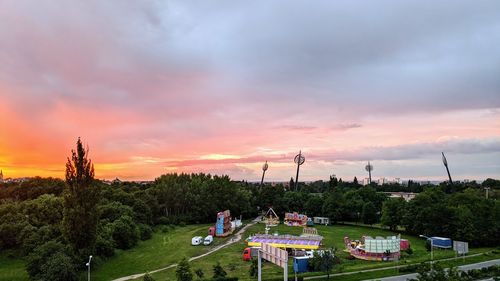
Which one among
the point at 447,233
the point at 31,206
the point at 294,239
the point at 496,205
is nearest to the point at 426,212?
the point at 447,233

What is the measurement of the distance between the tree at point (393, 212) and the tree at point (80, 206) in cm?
5882

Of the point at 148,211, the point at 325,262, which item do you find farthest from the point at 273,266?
the point at 148,211

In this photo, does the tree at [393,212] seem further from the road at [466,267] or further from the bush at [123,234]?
the bush at [123,234]

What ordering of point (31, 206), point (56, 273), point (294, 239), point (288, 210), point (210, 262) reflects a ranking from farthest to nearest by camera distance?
point (288, 210) < point (31, 206) < point (294, 239) < point (210, 262) < point (56, 273)

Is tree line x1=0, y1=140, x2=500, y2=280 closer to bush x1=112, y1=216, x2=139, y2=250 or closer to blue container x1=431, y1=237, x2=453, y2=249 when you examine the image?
bush x1=112, y1=216, x2=139, y2=250

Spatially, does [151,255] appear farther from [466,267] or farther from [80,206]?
[466,267]

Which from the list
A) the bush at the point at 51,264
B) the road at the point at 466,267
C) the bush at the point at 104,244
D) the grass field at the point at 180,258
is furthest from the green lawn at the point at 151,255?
the road at the point at 466,267

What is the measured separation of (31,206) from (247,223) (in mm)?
49993

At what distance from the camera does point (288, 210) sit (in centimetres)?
10856

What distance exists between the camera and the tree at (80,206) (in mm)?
47344

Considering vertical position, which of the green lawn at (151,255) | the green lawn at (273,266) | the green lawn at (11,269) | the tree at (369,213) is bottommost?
the green lawn at (11,269)

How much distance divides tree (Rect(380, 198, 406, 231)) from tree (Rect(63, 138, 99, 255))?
58.8m

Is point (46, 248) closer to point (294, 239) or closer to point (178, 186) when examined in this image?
point (294, 239)

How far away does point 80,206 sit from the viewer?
156ft
